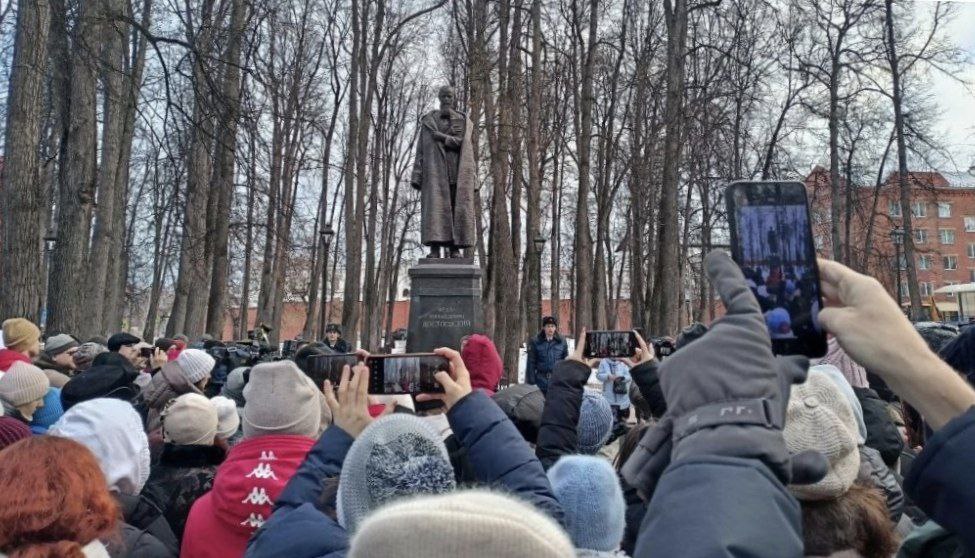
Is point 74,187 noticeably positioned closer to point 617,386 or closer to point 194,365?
point 194,365

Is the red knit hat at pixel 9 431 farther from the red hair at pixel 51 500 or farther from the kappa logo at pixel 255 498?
the red hair at pixel 51 500

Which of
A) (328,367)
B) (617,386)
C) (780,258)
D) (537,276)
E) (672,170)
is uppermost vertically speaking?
(672,170)

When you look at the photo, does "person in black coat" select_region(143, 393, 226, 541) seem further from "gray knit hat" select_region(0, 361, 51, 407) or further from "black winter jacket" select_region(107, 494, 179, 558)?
"gray knit hat" select_region(0, 361, 51, 407)

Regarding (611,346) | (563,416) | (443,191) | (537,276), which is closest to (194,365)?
(611,346)

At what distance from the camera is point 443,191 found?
11453 millimetres

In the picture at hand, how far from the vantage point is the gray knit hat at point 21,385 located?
386cm

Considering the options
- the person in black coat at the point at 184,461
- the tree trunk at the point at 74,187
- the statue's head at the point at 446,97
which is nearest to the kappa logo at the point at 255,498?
the person in black coat at the point at 184,461

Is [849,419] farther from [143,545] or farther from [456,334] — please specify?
[456,334]

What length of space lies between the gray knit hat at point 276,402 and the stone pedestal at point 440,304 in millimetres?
8336

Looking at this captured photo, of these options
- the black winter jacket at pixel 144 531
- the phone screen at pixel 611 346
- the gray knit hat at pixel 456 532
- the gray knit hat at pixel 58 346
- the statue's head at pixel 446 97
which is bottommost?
the black winter jacket at pixel 144 531

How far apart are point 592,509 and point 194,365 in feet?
11.0

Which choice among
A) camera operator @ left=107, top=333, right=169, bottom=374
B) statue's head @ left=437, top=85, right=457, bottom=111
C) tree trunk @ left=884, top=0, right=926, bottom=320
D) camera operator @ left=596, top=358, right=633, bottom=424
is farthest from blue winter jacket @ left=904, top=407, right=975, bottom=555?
tree trunk @ left=884, top=0, right=926, bottom=320

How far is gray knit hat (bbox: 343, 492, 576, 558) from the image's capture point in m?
0.86

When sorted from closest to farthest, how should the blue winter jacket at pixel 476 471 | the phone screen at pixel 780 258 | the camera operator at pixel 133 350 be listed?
the phone screen at pixel 780 258 → the blue winter jacket at pixel 476 471 → the camera operator at pixel 133 350
